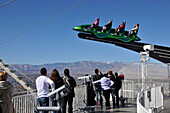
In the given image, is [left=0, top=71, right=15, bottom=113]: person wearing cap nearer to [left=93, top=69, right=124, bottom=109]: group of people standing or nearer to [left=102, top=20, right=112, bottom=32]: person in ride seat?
[left=93, top=69, right=124, bottom=109]: group of people standing

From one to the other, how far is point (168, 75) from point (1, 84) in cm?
1584

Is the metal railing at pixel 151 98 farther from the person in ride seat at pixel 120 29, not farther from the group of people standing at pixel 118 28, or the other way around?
the person in ride seat at pixel 120 29

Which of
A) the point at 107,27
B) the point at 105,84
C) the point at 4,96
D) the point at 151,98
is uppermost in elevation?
the point at 107,27

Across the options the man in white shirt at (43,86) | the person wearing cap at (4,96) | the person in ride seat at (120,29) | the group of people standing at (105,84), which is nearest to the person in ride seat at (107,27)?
the person in ride seat at (120,29)

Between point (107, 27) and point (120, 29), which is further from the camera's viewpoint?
point (120, 29)

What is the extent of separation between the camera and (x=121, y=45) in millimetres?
25172

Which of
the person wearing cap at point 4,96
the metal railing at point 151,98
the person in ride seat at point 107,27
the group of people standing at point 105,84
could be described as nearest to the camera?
the person wearing cap at point 4,96

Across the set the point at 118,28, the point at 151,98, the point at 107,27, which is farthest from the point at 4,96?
the point at 118,28

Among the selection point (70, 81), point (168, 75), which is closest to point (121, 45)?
point (168, 75)

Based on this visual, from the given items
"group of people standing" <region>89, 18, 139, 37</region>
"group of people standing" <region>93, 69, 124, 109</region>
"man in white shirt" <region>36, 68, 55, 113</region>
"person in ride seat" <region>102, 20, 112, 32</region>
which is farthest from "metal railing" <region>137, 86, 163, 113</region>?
"person in ride seat" <region>102, 20, 112, 32</region>

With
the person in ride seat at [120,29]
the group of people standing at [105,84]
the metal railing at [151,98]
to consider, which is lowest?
the metal railing at [151,98]

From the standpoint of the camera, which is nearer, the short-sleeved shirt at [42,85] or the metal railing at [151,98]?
the short-sleeved shirt at [42,85]

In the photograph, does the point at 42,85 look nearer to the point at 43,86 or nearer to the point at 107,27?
the point at 43,86

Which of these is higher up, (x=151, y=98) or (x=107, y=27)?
(x=107, y=27)
